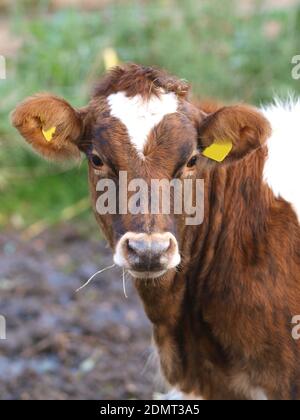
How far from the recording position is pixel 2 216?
28.6 ft

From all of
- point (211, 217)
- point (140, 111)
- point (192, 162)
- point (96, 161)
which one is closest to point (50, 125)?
point (96, 161)

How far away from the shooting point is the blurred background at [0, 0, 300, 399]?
6371 millimetres

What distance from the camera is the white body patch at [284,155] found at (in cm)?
438

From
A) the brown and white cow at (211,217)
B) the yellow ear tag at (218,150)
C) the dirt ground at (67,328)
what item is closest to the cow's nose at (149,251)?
the brown and white cow at (211,217)

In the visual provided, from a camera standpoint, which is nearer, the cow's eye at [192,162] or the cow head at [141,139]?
the cow head at [141,139]

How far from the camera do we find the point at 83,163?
8484 millimetres

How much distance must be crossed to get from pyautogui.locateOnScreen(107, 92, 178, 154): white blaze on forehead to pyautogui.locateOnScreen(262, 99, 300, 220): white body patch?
66 cm

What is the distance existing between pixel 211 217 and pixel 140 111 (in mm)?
728

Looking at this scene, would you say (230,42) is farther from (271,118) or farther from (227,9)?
(271,118)

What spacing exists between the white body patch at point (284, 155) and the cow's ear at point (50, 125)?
1.01 metres

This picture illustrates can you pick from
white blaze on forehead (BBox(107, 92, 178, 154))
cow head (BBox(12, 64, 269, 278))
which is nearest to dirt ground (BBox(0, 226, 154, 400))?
cow head (BBox(12, 64, 269, 278))

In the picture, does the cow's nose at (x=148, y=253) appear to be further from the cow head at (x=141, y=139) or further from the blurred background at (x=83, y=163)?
the blurred background at (x=83, y=163)

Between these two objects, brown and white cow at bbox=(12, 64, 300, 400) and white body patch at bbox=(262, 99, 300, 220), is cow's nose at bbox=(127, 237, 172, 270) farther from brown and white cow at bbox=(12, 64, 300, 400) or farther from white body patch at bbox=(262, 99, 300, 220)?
white body patch at bbox=(262, 99, 300, 220)
